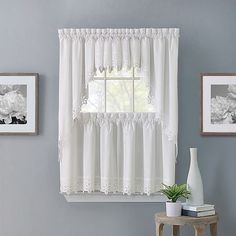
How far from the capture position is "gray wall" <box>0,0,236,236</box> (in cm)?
433

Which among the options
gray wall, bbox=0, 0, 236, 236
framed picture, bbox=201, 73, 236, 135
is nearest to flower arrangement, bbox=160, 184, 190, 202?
gray wall, bbox=0, 0, 236, 236

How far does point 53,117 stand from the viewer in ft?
14.3

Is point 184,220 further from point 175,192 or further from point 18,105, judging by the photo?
point 18,105

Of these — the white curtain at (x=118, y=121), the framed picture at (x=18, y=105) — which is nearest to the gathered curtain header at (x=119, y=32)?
the white curtain at (x=118, y=121)

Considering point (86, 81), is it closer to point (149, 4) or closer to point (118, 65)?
point (118, 65)

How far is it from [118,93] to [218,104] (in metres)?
0.83

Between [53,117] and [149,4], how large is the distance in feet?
4.08

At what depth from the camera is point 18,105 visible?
4.33 meters

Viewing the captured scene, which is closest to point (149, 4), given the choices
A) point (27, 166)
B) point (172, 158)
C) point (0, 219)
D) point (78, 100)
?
point (78, 100)

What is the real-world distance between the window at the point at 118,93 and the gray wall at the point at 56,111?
304 millimetres

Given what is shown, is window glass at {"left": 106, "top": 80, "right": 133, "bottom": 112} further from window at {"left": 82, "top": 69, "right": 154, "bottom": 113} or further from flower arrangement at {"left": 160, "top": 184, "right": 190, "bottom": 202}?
flower arrangement at {"left": 160, "top": 184, "right": 190, "bottom": 202}

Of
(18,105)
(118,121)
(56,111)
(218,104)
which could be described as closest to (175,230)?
(118,121)

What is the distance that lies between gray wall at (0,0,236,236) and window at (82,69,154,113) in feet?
1.00

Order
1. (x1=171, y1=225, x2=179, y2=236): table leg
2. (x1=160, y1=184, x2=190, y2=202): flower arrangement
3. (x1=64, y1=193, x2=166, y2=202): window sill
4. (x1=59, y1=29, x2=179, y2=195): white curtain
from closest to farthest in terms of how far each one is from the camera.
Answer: (x1=160, y1=184, x2=190, y2=202): flower arrangement < (x1=171, y1=225, x2=179, y2=236): table leg < (x1=59, y1=29, x2=179, y2=195): white curtain < (x1=64, y1=193, x2=166, y2=202): window sill
